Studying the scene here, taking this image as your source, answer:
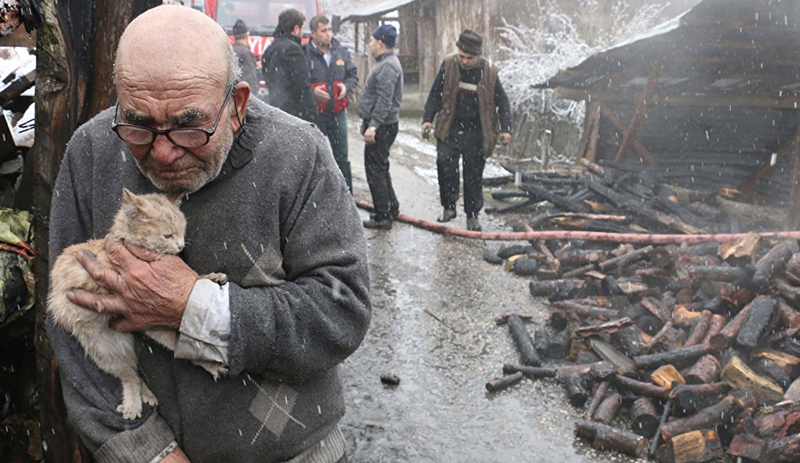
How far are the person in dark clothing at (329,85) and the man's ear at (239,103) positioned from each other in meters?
6.77

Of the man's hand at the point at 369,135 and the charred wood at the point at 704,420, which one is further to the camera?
the man's hand at the point at 369,135

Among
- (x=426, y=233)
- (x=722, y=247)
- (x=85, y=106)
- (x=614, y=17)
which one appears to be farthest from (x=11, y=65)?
(x=614, y=17)

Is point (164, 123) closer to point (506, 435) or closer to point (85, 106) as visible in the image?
point (85, 106)

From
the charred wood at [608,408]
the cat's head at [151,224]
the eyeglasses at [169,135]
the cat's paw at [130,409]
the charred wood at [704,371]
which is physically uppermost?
the eyeglasses at [169,135]

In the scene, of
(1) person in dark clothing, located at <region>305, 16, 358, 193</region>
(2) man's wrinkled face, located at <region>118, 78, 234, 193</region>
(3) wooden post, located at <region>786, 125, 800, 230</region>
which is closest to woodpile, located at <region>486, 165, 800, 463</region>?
(3) wooden post, located at <region>786, 125, 800, 230</region>

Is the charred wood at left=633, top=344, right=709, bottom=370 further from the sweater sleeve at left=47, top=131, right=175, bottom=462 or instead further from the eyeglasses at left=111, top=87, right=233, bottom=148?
the eyeglasses at left=111, top=87, right=233, bottom=148

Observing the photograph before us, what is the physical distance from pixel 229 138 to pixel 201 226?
10.9 inches

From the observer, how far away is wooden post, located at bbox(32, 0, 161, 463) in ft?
8.12

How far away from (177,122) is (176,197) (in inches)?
10.2

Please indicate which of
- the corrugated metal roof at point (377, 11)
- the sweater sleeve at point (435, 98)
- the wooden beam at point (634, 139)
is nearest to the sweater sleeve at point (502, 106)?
the sweater sleeve at point (435, 98)

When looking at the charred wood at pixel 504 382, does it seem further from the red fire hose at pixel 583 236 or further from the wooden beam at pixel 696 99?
the wooden beam at pixel 696 99

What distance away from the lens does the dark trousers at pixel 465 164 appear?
8609mm

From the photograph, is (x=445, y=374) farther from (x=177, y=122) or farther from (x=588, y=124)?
(x=588, y=124)

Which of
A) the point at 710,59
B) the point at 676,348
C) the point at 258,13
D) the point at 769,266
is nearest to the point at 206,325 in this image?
the point at 676,348
